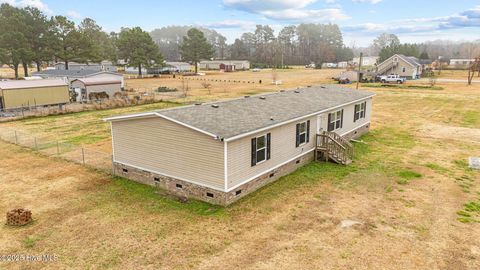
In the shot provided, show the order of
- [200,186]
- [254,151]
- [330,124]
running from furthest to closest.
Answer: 1. [330,124]
2. [254,151]
3. [200,186]

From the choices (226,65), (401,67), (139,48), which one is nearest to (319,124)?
(401,67)

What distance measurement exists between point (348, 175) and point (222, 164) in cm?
731

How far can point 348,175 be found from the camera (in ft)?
56.3

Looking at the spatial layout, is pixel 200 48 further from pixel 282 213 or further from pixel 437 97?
pixel 282 213

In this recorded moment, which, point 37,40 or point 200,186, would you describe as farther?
point 37,40

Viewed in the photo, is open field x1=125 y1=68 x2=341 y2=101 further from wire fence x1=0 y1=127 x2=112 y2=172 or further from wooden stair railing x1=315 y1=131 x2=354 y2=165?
wooden stair railing x1=315 y1=131 x2=354 y2=165

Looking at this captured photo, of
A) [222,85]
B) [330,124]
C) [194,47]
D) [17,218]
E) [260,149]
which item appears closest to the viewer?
[17,218]

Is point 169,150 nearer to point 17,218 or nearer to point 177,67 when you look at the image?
point 17,218

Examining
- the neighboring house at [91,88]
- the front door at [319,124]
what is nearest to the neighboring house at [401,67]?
the neighboring house at [91,88]

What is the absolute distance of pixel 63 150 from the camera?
21.9 meters

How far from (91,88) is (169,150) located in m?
32.3

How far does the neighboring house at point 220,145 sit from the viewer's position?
13586 millimetres

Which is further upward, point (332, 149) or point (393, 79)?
point (393, 79)

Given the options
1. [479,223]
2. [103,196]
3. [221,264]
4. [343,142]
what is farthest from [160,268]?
[343,142]
